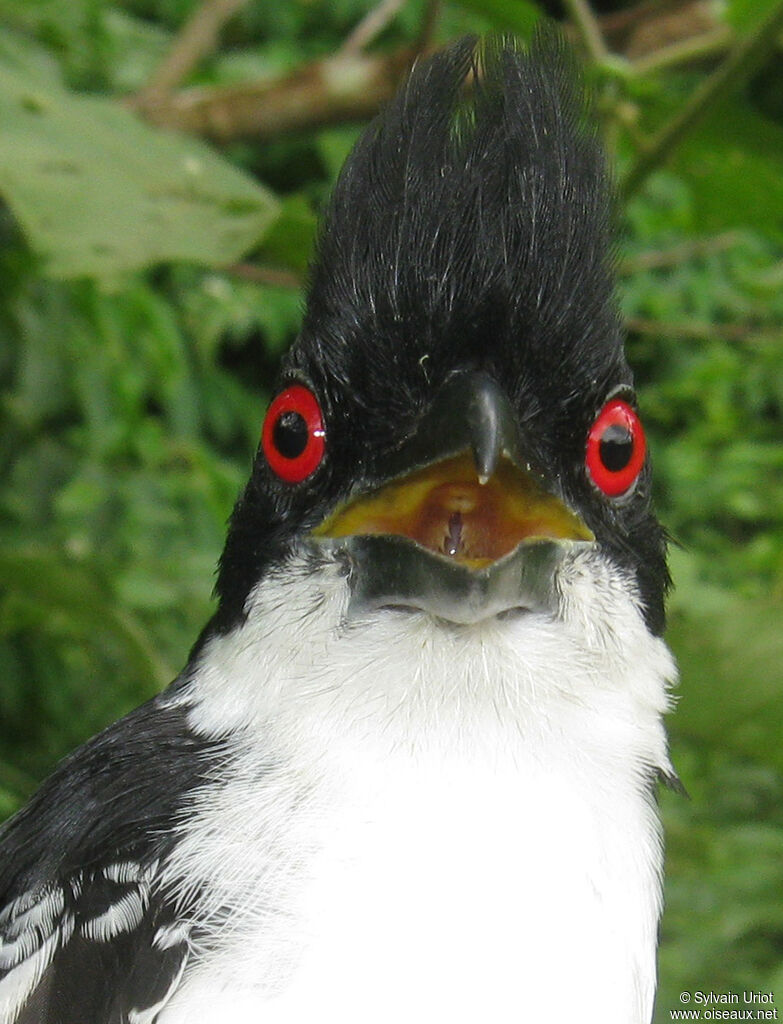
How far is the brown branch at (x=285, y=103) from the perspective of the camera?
142 inches

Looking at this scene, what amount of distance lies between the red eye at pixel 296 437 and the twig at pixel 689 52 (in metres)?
1.72

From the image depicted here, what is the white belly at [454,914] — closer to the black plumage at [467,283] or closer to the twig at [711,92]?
the black plumage at [467,283]

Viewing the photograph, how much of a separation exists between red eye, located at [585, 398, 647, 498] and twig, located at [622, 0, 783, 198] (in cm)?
103

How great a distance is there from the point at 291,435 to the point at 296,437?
0.04 feet

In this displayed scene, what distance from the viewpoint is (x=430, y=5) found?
315 centimetres

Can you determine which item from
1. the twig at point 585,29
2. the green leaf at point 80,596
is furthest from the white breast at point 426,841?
the twig at point 585,29

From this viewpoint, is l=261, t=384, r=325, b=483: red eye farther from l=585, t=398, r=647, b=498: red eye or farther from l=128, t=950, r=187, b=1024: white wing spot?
l=128, t=950, r=187, b=1024: white wing spot

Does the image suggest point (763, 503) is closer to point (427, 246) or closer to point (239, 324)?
point (239, 324)

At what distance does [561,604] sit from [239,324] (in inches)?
163

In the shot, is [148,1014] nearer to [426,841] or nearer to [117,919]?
[117,919]

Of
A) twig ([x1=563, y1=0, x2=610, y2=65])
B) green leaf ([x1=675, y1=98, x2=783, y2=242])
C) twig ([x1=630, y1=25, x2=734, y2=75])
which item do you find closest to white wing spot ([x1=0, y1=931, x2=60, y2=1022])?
green leaf ([x1=675, y1=98, x2=783, y2=242])

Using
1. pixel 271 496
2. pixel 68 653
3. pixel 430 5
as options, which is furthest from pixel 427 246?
pixel 68 653

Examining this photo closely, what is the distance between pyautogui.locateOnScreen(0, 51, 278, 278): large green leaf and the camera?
6.74ft

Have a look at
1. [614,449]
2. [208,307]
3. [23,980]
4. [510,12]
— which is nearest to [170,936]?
[23,980]
